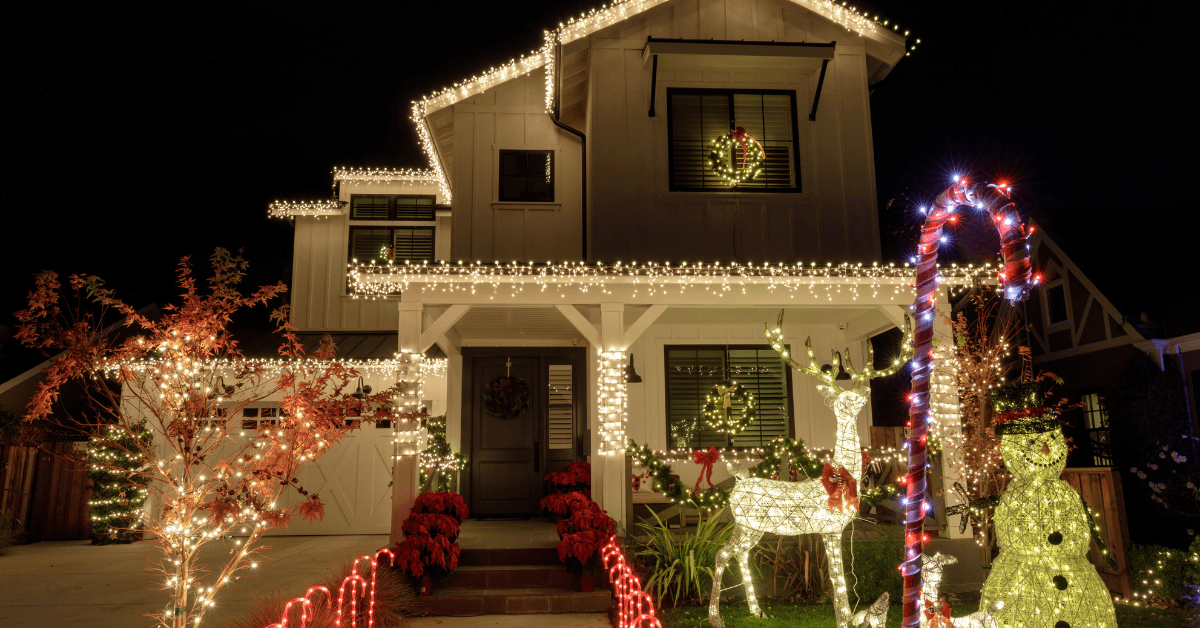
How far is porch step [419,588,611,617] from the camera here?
6.77 metres

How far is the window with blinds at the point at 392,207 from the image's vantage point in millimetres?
13867

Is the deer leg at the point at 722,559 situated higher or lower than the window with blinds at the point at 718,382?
lower

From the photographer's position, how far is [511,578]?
23.7 feet

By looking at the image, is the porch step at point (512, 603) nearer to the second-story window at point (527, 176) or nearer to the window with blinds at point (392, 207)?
the second-story window at point (527, 176)

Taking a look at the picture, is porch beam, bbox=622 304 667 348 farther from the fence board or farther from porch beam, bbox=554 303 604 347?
the fence board

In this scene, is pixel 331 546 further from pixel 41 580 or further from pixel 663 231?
pixel 663 231

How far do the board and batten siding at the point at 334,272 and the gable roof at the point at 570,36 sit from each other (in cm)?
341

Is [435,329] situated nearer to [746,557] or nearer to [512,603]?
[512,603]

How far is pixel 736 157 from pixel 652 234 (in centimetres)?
160

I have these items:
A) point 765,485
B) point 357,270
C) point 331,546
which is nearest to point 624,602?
point 765,485

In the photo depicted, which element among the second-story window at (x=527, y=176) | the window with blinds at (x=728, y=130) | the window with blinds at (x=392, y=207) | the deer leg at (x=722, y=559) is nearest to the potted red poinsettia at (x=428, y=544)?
the deer leg at (x=722, y=559)

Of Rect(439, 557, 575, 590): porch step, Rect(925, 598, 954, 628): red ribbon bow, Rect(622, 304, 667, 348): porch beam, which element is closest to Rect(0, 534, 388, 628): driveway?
Rect(439, 557, 575, 590): porch step

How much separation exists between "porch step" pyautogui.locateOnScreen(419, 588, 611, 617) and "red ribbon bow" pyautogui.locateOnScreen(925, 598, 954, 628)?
3420mm

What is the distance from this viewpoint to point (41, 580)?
8.22m
